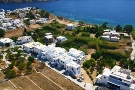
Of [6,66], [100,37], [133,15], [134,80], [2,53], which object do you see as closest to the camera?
[134,80]

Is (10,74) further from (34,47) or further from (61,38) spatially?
→ (61,38)

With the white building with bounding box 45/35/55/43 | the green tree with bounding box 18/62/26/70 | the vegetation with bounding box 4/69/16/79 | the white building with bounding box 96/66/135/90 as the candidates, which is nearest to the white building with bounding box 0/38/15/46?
the white building with bounding box 45/35/55/43

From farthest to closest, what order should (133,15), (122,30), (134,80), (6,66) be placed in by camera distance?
(133,15)
(122,30)
(6,66)
(134,80)

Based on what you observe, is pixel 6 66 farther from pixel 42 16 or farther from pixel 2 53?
pixel 42 16

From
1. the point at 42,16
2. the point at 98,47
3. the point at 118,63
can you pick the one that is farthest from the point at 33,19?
the point at 118,63

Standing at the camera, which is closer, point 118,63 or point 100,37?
point 118,63

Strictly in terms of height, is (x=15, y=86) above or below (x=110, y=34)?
below

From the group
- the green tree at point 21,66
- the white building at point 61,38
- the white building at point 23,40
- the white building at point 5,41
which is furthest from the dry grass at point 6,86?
the white building at point 61,38
